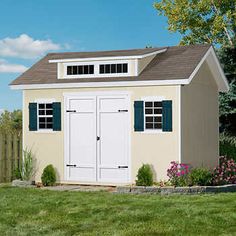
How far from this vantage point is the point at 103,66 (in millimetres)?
17844

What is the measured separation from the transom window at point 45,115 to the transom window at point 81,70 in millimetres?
1279

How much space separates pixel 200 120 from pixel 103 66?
3.57 metres

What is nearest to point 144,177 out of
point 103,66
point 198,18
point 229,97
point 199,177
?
point 199,177

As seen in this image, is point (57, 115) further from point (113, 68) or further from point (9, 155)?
point (9, 155)

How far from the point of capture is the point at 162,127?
1641 cm

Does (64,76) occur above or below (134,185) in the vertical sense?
above

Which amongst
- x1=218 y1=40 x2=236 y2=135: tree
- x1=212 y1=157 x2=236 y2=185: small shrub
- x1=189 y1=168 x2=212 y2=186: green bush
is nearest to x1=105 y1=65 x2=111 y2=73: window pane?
x1=189 y1=168 x2=212 y2=186: green bush

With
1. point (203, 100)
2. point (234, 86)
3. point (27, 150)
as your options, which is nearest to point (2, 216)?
point (27, 150)

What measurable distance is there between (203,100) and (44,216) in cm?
835

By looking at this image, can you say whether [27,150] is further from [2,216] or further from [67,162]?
[2,216]

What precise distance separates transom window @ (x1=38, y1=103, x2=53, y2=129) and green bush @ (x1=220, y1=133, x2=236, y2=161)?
30.1 feet

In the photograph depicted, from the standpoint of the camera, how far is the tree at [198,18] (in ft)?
111

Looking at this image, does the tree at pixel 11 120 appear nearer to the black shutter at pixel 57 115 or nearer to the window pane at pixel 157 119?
the black shutter at pixel 57 115

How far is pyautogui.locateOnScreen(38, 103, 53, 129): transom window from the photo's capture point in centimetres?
1814
